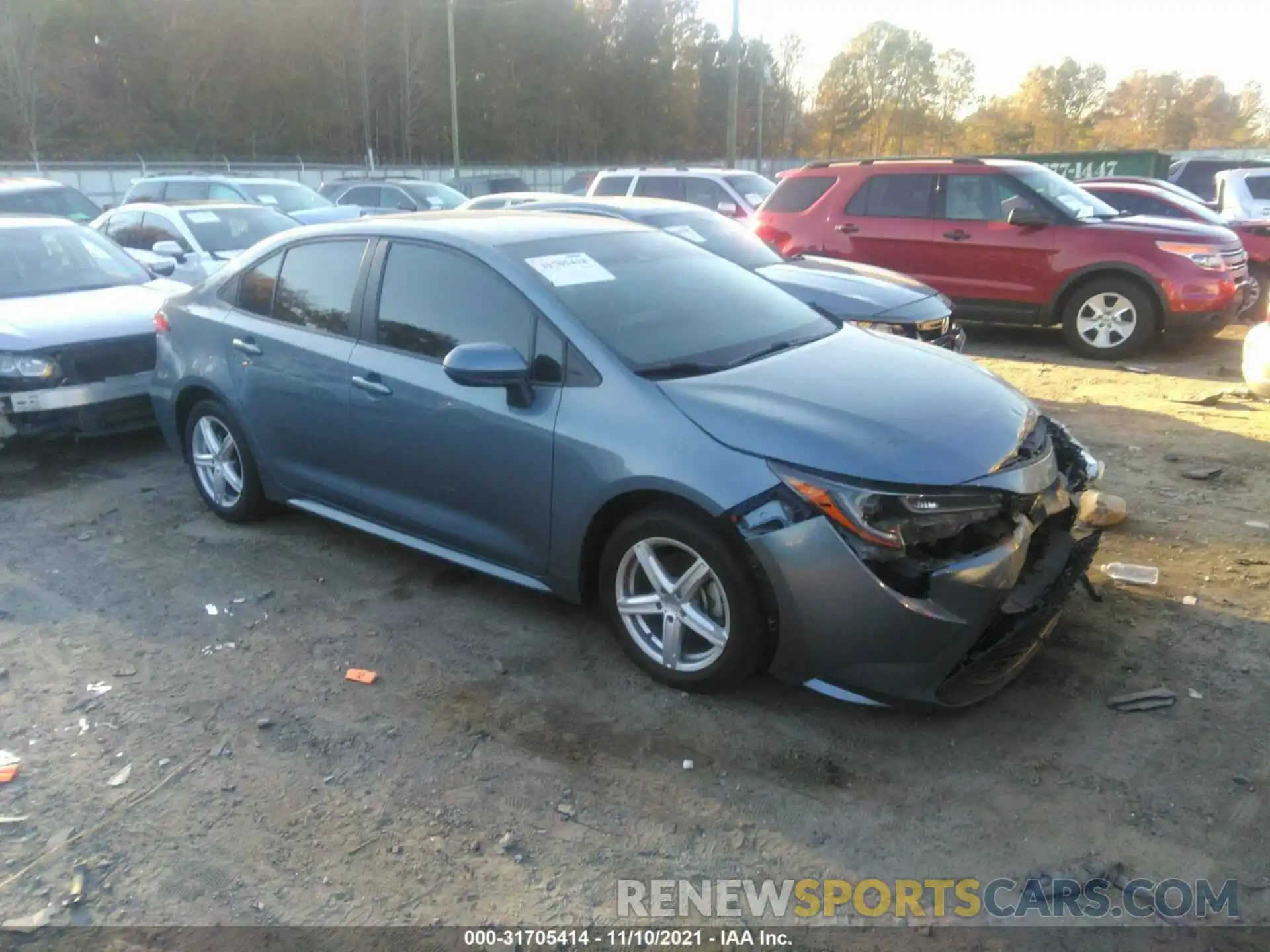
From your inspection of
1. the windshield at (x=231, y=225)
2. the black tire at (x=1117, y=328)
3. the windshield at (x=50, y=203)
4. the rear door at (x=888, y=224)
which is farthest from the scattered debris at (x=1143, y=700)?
the windshield at (x=50, y=203)

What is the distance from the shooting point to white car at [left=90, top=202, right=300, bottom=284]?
10.4 m

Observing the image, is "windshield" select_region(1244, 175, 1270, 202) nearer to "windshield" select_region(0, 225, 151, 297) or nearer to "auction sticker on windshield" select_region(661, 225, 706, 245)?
"auction sticker on windshield" select_region(661, 225, 706, 245)

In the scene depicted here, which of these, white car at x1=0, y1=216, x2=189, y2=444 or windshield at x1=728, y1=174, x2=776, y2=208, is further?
windshield at x1=728, y1=174, x2=776, y2=208

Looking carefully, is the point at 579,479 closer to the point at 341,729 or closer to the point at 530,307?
the point at 530,307

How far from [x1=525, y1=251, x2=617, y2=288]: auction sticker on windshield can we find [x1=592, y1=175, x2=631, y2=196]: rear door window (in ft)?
34.4

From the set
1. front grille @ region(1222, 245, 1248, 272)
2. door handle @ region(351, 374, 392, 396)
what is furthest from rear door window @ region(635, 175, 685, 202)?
door handle @ region(351, 374, 392, 396)

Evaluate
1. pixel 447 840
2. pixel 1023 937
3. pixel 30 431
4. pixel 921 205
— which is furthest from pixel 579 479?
pixel 921 205

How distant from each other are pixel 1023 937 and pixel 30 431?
6.32 m

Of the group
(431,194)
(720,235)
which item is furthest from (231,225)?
(431,194)

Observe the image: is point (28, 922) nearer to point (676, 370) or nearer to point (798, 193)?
point (676, 370)

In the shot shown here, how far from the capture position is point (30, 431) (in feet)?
20.8

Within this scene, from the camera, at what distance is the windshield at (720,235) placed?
26.8ft

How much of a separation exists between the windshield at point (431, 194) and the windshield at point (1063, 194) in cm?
1074

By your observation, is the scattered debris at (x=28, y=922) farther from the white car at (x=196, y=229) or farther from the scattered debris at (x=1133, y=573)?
the white car at (x=196, y=229)
